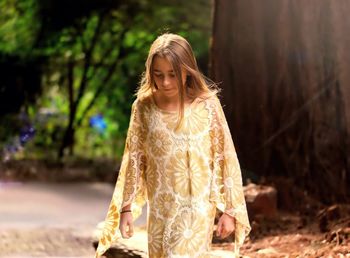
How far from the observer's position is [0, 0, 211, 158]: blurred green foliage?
1332 cm

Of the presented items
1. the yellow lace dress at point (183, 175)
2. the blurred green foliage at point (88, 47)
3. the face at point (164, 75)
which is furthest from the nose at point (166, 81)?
the blurred green foliage at point (88, 47)

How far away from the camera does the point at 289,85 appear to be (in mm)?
7168

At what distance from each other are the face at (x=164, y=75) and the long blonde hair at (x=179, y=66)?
0.02 metres

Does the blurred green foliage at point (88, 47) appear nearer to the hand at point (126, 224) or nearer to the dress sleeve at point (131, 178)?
the dress sleeve at point (131, 178)

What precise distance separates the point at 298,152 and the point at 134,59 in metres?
7.54


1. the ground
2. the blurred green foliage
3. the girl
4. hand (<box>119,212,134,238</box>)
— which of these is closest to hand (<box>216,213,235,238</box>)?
the girl

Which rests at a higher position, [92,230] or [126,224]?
[126,224]

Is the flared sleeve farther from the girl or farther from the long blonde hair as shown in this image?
the long blonde hair

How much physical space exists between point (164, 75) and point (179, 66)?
76 millimetres

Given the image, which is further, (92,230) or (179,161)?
(92,230)

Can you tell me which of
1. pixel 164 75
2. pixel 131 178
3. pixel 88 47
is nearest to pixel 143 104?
pixel 164 75

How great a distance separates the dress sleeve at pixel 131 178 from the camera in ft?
11.7

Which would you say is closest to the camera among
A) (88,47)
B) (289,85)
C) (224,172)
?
(224,172)

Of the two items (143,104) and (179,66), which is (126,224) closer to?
(143,104)
